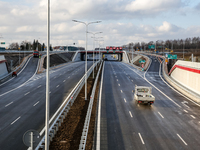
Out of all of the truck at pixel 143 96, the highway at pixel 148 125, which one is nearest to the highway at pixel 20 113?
the highway at pixel 148 125

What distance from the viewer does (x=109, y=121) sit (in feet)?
71.5

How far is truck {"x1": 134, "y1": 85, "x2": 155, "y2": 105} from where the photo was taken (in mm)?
28170

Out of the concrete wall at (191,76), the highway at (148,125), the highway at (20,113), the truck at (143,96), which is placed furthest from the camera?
the concrete wall at (191,76)

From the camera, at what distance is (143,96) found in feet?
98.3

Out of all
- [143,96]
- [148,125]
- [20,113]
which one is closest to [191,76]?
[143,96]

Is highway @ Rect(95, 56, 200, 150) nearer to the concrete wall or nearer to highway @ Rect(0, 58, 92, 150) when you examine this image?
highway @ Rect(0, 58, 92, 150)

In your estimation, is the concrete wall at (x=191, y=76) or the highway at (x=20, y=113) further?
the concrete wall at (x=191, y=76)

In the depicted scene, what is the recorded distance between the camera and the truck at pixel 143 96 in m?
28.2

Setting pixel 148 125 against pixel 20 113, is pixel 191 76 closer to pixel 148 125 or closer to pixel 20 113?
pixel 148 125

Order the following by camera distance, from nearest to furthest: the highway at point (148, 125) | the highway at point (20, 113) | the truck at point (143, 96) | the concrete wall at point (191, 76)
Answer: the highway at point (148, 125) < the highway at point (20, 113) < the truck at point (143, 96) < the concrete wall at point (191, 76)

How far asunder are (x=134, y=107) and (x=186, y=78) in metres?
22.2

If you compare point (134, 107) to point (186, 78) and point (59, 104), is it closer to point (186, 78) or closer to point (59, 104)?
point (59, 104)

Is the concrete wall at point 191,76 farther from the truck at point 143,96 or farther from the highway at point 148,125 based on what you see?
the truck at point 143,96

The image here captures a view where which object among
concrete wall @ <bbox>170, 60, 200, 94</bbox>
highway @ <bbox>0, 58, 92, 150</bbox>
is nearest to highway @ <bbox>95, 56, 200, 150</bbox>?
highway @ <bbox>0, 58, 92, 150</bbox>
